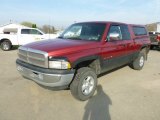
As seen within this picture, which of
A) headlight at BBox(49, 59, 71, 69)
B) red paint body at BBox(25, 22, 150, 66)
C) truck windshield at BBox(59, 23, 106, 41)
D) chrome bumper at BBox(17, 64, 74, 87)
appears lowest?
chrome bumper at BBox(17, 64, 74, 87)

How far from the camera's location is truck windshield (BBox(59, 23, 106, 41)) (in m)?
5.20

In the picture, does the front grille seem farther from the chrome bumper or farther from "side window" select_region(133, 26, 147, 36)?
"side window" select_region(133, 26, 147, 36)

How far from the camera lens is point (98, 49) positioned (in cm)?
487

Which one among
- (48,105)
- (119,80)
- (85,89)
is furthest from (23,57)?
(119,80)

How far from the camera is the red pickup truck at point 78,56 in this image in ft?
13.4

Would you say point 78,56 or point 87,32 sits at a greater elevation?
point 87,32

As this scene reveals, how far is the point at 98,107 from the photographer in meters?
4.23

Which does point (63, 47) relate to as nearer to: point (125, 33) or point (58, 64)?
point (58, 64)

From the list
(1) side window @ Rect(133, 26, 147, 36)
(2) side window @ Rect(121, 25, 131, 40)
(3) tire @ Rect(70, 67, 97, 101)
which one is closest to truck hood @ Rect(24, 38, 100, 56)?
(3) tire @ Rect(70, 67, 97, 101)

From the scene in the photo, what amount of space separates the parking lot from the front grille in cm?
92

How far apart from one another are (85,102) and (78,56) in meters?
1.12

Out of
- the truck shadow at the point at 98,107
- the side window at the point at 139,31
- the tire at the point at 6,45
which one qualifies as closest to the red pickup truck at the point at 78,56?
the truck shadow at the point at 98,107

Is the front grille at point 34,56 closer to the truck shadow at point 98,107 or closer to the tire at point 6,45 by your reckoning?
the truck shadow at point 98,107

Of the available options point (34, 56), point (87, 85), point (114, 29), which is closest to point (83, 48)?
point (87, 85)
